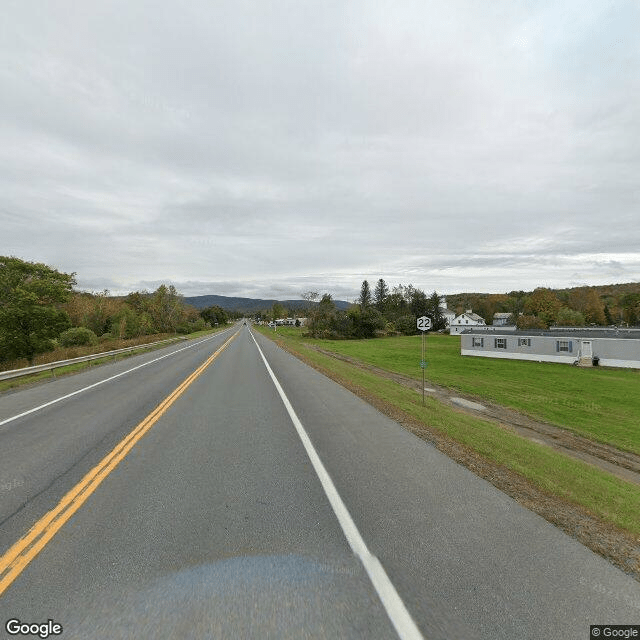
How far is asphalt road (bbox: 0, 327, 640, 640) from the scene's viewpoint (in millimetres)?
2717

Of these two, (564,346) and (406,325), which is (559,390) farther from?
(406,325)

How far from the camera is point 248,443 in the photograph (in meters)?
6.86

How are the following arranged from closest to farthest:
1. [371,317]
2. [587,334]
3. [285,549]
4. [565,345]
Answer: [285,549], [565,345], [587,334], [371,317]

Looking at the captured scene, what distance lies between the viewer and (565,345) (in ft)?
129

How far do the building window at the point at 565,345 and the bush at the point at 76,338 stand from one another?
5435cm

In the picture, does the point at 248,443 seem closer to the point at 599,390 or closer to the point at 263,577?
the point at 263,577

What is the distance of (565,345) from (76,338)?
184 feet

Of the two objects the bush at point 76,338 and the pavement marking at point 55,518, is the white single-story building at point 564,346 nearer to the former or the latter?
the pavement marking at point 55,518

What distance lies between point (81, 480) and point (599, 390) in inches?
1191

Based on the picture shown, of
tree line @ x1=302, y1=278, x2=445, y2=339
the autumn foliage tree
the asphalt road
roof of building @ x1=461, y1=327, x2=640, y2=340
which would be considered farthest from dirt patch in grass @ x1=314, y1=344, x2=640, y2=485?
tree line @ x1=302, y1=278, x2=445, y2=339

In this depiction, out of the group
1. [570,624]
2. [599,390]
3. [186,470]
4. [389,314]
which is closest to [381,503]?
[570,624]

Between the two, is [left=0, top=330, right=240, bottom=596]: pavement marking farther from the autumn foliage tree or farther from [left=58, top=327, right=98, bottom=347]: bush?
[left=58, top=327, right=98, bottom=347]: bush

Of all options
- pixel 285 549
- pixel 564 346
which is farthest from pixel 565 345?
pixel 285 549

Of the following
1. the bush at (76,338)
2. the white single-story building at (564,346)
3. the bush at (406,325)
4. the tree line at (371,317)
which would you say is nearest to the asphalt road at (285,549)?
the bush at (76,338)
